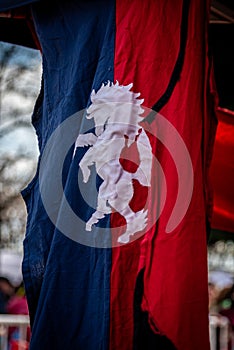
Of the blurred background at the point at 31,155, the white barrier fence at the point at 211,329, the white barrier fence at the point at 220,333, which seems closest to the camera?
the blurred background at the point at 31,155

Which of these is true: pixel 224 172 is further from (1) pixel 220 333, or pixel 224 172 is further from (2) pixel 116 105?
(1) pixel 220 333

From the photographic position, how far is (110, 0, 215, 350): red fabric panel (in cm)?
192

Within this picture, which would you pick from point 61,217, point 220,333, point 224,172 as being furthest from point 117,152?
point 220,333

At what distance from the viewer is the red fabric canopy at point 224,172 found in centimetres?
343

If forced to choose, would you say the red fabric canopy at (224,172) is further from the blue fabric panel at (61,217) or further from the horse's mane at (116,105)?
the horse's mane at (116,105)

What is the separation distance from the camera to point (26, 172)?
403 inches

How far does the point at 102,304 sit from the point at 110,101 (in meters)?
0.63

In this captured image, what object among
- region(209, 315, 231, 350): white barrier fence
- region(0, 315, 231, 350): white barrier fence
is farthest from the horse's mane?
region(209, 315, 231, 350): white barrier fence

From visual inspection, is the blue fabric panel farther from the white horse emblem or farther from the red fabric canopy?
the red fabric canopy

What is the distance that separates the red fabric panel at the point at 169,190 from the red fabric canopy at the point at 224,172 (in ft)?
4.04

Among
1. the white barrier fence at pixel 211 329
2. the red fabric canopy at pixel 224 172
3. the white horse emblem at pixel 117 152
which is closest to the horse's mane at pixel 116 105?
the white horse emblem at pixel 117 152

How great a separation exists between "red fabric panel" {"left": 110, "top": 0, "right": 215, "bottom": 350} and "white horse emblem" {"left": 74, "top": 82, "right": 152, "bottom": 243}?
0.11ft

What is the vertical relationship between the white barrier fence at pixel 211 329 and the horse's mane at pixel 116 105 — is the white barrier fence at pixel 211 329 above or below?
below

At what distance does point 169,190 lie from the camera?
2.02 m
